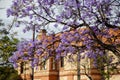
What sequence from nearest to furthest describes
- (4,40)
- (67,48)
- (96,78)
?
(67,48)
(4,40)
(96,78)

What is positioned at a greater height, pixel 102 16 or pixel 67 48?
pixel 102 16

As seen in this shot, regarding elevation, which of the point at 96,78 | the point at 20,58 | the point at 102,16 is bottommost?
the point at 96,78

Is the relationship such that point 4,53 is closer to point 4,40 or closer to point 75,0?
point 4,40

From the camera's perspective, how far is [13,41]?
33.6 meters

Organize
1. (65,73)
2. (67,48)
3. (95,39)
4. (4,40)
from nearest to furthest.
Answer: (95,39)
(67,48)
(4,40)
(65,73)

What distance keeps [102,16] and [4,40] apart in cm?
1914

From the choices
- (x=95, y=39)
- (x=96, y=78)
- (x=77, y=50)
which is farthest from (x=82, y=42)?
(x=96, y=78)

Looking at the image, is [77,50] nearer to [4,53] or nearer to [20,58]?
[20,58]

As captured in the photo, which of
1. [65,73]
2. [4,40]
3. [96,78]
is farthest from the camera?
[65,73]

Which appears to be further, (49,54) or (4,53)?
(4,53)

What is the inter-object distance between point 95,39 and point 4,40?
1938 cm

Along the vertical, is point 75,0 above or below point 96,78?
above

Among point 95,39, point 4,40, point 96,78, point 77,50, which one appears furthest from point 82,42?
point 96,78

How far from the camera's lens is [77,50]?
15625 mm
